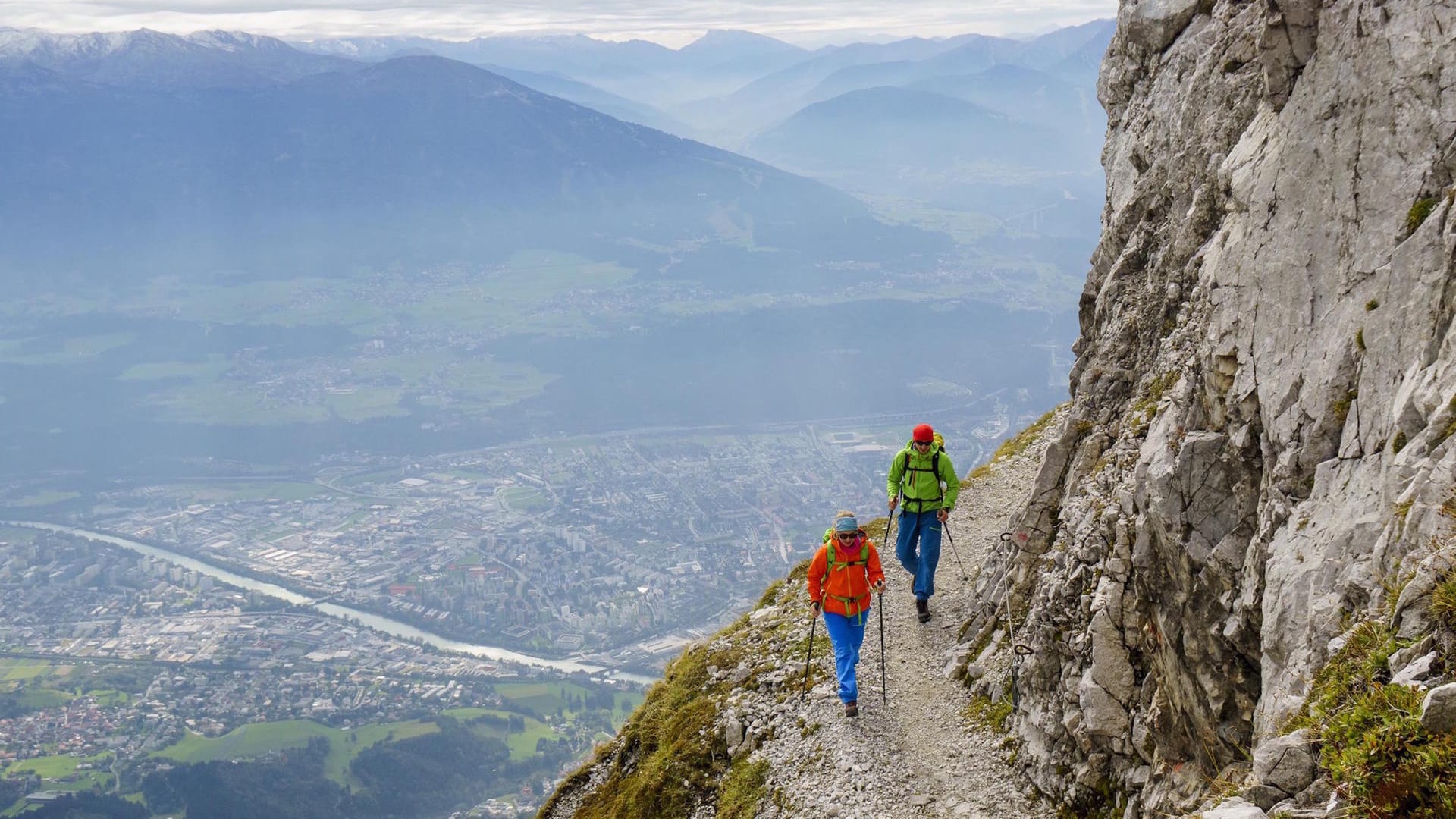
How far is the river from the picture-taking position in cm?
9900

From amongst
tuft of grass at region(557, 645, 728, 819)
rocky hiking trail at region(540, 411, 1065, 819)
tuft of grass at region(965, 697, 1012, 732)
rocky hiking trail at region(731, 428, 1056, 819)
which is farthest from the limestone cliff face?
tuft of grass at region(557, 645, 728, 819)

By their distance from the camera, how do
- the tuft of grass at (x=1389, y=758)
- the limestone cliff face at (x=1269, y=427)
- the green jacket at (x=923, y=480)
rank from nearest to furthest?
the tuft of grass at (x=1389, y=758)
the limestone cliff face at (x=1269, y=427)
the green jacket at (x=923, y=480)

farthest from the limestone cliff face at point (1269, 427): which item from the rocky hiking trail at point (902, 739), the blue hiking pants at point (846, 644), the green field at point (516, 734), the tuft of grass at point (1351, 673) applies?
the green field at point (516, 734)

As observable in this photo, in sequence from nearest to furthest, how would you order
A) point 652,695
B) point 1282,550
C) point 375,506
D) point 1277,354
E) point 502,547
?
1. point 1282,550
2. point 1277,354
3. point 652,695
4. point 502,547
5. point 375,506

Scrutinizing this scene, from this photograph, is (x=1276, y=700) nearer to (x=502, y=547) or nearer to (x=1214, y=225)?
(x=1214, y=225)

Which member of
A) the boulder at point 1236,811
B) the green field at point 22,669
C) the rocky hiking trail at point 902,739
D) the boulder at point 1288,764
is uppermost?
the boulder at point 1288,764

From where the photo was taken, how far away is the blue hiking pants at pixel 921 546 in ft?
57.7

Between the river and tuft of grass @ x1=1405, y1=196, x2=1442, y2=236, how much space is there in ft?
276

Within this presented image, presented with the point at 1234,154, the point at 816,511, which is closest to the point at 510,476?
the point at 816,511

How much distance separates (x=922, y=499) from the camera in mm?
17312

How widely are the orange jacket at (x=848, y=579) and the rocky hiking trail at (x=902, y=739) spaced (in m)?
1.88

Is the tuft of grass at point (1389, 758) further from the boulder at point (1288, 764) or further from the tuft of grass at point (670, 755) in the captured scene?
the tuft of grass at point (670, 755)

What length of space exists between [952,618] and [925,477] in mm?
2816

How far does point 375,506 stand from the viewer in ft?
513
